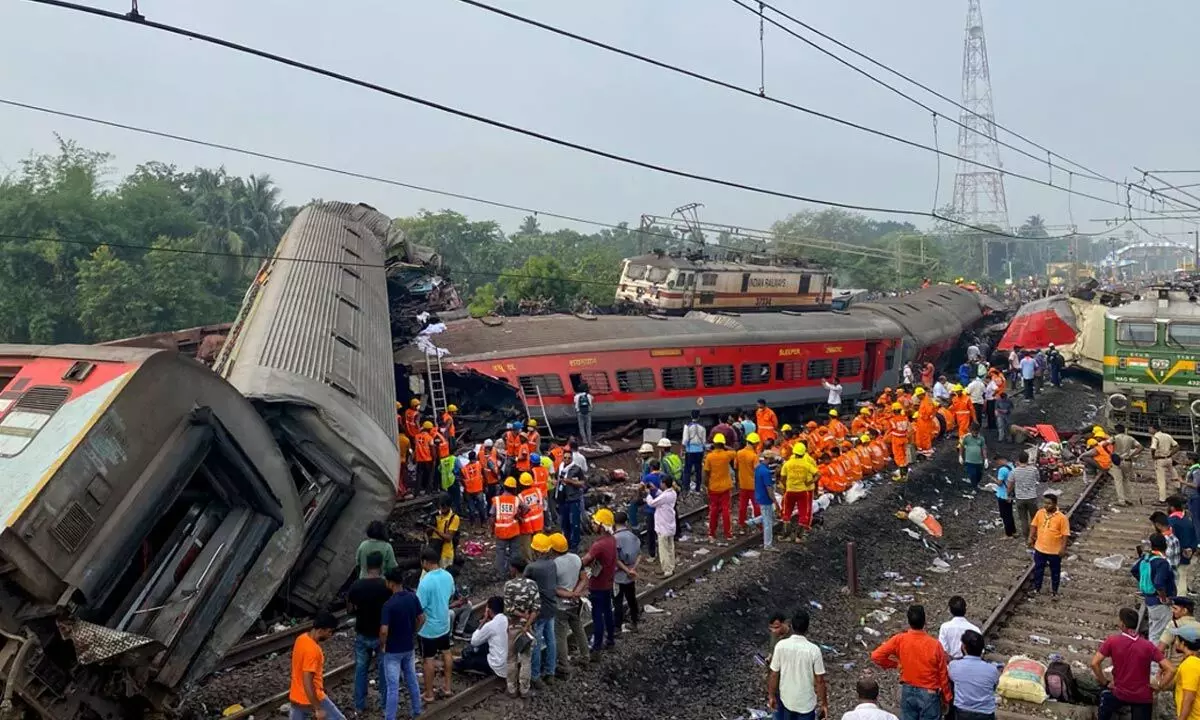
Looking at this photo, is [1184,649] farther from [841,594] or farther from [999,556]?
[999,556]

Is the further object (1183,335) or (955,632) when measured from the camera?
(1183,335)

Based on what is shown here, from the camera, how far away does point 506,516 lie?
1098 cm

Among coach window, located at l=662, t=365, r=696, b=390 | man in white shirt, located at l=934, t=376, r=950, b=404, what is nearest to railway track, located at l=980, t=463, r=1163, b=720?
man in white shirt, located at l=934, t=376, r=950, b=404

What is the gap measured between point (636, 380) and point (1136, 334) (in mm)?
9276

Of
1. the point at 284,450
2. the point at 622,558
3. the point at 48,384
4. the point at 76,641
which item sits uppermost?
the point at 48,384

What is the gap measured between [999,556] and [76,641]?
11518 millimetres

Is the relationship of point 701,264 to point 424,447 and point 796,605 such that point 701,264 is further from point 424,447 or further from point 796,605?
point 796,605

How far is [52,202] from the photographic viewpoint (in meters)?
37.4

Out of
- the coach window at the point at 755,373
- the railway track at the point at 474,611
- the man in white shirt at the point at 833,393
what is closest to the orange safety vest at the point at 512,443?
the railway track at the point at 474,611

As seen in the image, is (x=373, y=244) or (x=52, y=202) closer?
(x=373, y=244)

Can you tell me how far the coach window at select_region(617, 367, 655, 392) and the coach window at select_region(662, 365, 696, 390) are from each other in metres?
0.35

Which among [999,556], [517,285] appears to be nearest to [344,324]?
[999,556]

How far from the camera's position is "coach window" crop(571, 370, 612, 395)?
762 inches

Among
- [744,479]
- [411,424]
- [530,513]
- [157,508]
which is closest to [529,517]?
[530,513]
